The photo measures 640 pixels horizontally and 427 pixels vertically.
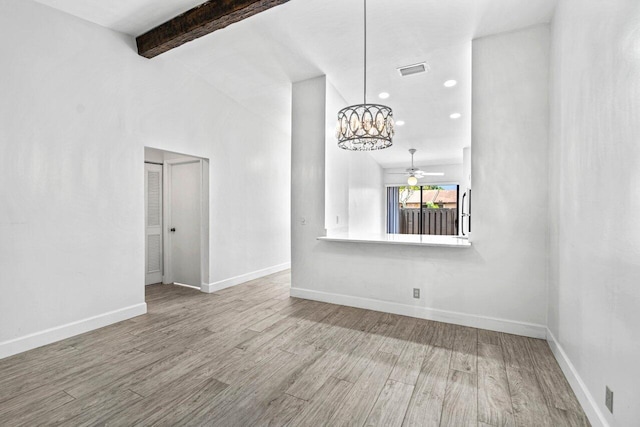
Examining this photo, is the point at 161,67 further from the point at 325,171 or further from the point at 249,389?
the point at 249,389

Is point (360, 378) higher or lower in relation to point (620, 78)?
lower

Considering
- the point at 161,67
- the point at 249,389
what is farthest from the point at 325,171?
the point at 249,389

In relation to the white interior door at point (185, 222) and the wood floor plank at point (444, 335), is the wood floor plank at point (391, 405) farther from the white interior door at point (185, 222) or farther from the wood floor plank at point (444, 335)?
the white interior door at point (185, 222)

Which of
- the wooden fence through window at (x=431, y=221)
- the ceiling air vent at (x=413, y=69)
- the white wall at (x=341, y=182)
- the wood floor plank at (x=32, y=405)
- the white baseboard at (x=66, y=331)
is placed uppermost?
the ceiling air vent at (x=413, y=69)

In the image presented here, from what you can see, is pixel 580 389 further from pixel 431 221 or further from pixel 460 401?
pixel 431 221

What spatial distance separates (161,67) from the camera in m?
3.84

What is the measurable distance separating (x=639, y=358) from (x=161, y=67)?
16.2ft

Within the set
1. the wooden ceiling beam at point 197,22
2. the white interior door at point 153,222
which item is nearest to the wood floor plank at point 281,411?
the wooden ceiling beam at point 197,22

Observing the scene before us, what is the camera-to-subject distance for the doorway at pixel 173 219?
4875mm

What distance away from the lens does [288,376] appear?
228cm

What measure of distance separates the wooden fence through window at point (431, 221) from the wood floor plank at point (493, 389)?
23.1ft

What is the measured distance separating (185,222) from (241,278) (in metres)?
1.34

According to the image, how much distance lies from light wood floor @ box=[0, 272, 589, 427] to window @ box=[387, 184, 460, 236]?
660cm

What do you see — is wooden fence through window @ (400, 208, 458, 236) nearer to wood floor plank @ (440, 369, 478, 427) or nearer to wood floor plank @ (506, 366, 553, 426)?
wood floor plank @ (506, 366, 553, 426)
